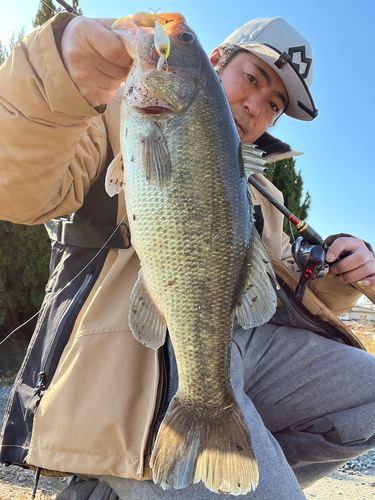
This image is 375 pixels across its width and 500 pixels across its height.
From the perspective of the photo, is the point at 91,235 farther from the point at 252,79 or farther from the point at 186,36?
the point at 252,79

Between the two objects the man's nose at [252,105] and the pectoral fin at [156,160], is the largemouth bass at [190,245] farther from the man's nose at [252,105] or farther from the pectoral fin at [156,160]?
the man's nose at [252,105]

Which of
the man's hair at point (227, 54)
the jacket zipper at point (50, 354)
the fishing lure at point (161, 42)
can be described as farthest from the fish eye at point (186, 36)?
the man's hair at point (227, 54)

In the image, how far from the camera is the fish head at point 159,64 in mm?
1282

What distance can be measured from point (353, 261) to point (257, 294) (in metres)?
1.01

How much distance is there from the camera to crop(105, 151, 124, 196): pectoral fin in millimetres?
1477

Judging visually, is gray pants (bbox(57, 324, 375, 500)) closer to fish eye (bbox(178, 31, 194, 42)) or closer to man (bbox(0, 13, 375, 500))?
man (bbox(0, 13, 375, 500))

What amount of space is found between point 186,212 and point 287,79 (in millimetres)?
1724

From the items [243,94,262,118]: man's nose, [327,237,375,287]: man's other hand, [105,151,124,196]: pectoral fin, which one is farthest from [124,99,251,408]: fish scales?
[243,94,262,118]: man's nose

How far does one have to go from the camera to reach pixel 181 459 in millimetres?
1356

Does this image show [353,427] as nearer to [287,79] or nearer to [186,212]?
[186,212]

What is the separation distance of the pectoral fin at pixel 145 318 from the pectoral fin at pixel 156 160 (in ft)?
1.18

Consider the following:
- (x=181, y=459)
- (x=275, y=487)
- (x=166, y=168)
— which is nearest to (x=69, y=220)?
(x=166, y=168)

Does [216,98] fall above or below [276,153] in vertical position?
above

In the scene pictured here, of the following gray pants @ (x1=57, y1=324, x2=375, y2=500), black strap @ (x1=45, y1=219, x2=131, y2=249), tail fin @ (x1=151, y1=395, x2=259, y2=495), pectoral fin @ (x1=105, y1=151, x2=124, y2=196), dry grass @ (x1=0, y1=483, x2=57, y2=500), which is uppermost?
pectoral fin @ (x1=105, y1=151, x2=124, y2=196)
